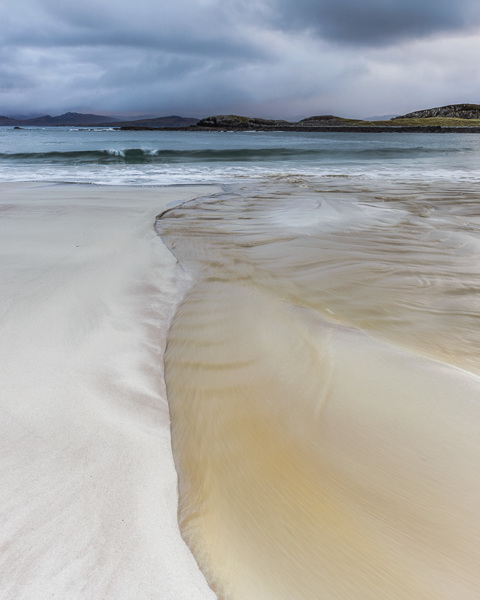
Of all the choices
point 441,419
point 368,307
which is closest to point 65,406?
point 441,419

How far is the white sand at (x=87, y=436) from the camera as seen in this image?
1.08m

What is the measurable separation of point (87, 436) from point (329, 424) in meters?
0.94

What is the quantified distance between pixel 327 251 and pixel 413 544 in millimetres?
3071

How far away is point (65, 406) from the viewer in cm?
169

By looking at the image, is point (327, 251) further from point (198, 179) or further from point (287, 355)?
point (198, 179)

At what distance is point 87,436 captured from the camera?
5.04 feet

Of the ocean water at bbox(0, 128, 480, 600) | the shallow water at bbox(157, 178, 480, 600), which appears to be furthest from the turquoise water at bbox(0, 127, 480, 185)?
the shallow water at bbox(157, 178, 480, 600)

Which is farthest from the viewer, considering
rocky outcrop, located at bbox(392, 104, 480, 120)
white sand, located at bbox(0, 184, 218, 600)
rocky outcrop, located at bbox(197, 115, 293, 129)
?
rocky outcrop, located at bbox(392, 104, 480, 120)

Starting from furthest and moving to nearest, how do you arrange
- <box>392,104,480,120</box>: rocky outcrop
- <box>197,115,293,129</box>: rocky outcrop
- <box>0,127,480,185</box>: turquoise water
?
<box>392,104,480,120</box>: rocky outcrop → <box>197,115,293,129</box>: rocky outcrop → <box>0,127,480,185</box>: turquoise water

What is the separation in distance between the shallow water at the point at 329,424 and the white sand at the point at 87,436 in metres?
0.11

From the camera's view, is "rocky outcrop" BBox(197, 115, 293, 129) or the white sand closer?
the white sand

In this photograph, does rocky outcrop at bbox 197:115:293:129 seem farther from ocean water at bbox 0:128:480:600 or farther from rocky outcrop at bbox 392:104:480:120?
ocean water at bbox 0:128:480:600

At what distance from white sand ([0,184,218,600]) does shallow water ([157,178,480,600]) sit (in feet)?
0.35

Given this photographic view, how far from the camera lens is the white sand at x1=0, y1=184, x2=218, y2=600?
1.08m
